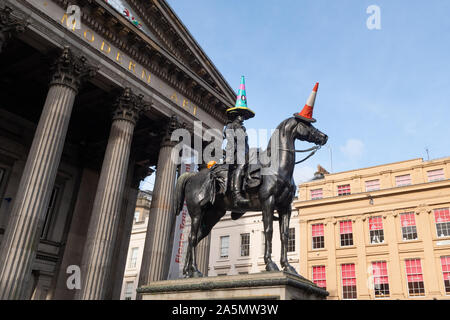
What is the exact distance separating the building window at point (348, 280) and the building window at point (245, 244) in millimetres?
9067

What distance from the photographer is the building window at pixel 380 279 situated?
97.7 feet

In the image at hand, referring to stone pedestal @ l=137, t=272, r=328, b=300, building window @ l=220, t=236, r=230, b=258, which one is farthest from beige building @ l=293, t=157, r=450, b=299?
stone pedestal @ l=137, t=272, r=328, b=300

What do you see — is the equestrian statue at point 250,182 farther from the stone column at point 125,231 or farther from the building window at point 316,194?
the building window at point 316,194

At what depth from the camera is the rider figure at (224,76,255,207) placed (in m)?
7.79

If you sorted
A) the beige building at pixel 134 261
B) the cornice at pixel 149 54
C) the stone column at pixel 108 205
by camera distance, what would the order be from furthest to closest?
the beige building at pixel 134 261 < the cornice at pixel 149 54 < the stone column at pixel 108 205

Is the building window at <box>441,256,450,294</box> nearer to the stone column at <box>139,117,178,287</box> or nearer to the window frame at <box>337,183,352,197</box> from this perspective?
the window frame at <box>337,183,352,197</box>

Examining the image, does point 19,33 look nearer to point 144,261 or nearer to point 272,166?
point 144,261

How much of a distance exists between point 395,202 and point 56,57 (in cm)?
2760

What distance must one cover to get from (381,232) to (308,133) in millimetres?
26986

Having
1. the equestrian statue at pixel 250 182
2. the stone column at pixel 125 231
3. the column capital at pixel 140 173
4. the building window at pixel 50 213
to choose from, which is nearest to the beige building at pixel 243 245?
the column capital at pixel 140 173

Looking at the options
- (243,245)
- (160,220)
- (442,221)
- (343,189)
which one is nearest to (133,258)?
(243,245)

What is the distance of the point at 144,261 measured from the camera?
690 inches
